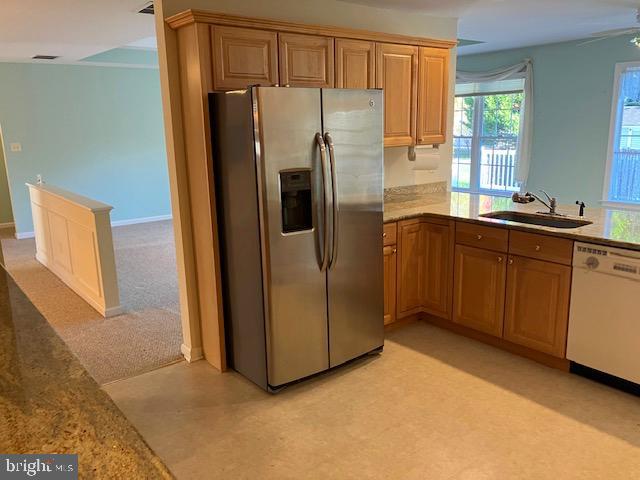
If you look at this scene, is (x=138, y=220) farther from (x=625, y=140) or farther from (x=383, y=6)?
(x=625, y=140)

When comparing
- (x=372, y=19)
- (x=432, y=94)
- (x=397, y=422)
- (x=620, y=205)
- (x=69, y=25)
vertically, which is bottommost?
(x=397, y=422)

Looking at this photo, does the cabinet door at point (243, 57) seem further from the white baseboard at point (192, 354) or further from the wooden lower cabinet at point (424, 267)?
the white baseboard at point (192, 354)

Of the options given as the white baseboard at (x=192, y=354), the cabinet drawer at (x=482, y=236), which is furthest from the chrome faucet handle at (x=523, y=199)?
the white baseboard at (x=192, y=354)

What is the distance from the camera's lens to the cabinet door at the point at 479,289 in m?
3.39

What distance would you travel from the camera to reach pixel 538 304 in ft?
10.4

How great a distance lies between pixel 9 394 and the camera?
1.00 meters

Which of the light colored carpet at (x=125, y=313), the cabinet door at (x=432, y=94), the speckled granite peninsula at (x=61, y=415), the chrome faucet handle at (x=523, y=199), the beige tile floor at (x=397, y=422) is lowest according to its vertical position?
the beige tile floor at (x=397, y=422)

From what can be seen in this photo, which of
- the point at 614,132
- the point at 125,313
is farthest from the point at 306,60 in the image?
the point at 614,132

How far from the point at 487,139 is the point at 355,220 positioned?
5183 millimetres

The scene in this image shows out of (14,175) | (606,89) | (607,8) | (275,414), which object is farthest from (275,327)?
(14,175)

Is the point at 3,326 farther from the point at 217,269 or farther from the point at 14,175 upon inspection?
the point at 14,175

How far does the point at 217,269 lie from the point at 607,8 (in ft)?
12.4

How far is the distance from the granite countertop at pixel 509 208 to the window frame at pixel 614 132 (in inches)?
104

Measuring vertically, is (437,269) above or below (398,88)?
below
